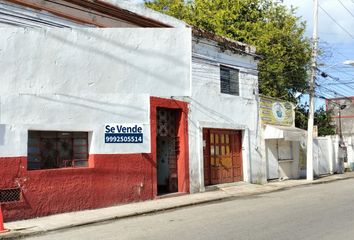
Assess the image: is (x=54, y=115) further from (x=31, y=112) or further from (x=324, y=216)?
(x=324, y=216)

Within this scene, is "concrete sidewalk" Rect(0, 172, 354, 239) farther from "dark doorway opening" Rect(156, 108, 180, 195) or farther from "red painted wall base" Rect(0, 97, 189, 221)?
"dark doorway opening" Rect(156, 108, 180, 195)

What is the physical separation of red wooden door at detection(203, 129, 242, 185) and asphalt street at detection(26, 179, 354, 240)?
180 inches

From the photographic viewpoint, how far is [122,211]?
521 inches

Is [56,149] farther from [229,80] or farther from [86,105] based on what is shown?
[229,80]

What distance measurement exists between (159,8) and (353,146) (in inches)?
633

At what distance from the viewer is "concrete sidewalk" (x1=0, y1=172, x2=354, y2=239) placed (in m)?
11.0

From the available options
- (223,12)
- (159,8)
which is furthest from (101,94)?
(159,8)

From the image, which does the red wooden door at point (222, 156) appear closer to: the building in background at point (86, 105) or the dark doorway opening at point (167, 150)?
the dark doorway opening at point (167, 150)

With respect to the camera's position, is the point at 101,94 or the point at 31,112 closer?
the point at 31,112

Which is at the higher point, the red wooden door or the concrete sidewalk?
the red wooden door

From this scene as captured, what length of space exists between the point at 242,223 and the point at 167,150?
7.52 metres

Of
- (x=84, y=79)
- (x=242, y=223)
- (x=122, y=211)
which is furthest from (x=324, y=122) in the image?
(x=242, y=223)

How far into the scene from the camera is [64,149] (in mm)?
13828

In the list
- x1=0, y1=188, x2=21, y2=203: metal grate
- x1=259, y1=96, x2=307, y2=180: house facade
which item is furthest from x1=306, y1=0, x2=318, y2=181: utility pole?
x1=0, y1=188, x2=21, y2=203: metal grate
